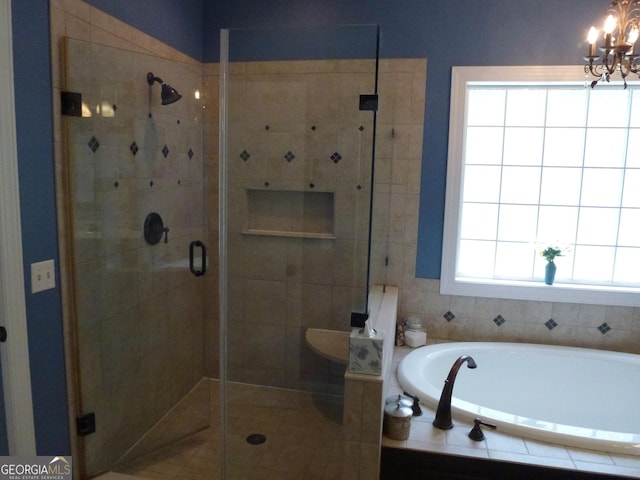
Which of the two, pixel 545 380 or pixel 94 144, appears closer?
pixel 94 144

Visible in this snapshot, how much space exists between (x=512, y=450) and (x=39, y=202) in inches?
87.7

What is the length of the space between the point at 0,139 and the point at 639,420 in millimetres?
3438

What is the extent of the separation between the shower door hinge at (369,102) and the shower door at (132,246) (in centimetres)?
114

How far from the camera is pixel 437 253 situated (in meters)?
3.13

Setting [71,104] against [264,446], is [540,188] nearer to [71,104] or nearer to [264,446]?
[264,446]

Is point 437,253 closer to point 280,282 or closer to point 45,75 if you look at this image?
point 280,282

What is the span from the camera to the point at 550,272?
9.88 feet

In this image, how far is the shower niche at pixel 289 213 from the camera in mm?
2816

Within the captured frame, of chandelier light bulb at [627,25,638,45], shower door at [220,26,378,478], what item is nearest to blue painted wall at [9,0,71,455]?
shower door at [220,26,378,478]

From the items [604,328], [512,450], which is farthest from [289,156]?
[604,328]

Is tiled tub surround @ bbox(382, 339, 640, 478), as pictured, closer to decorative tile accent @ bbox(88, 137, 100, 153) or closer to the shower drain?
the shower drain

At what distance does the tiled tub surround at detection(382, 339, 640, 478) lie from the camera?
190cm

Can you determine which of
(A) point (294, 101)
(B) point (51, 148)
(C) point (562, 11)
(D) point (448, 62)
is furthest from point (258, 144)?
(C) point (562, 11)

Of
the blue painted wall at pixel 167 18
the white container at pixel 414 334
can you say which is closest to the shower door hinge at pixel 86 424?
the white container at pixel 414 334
